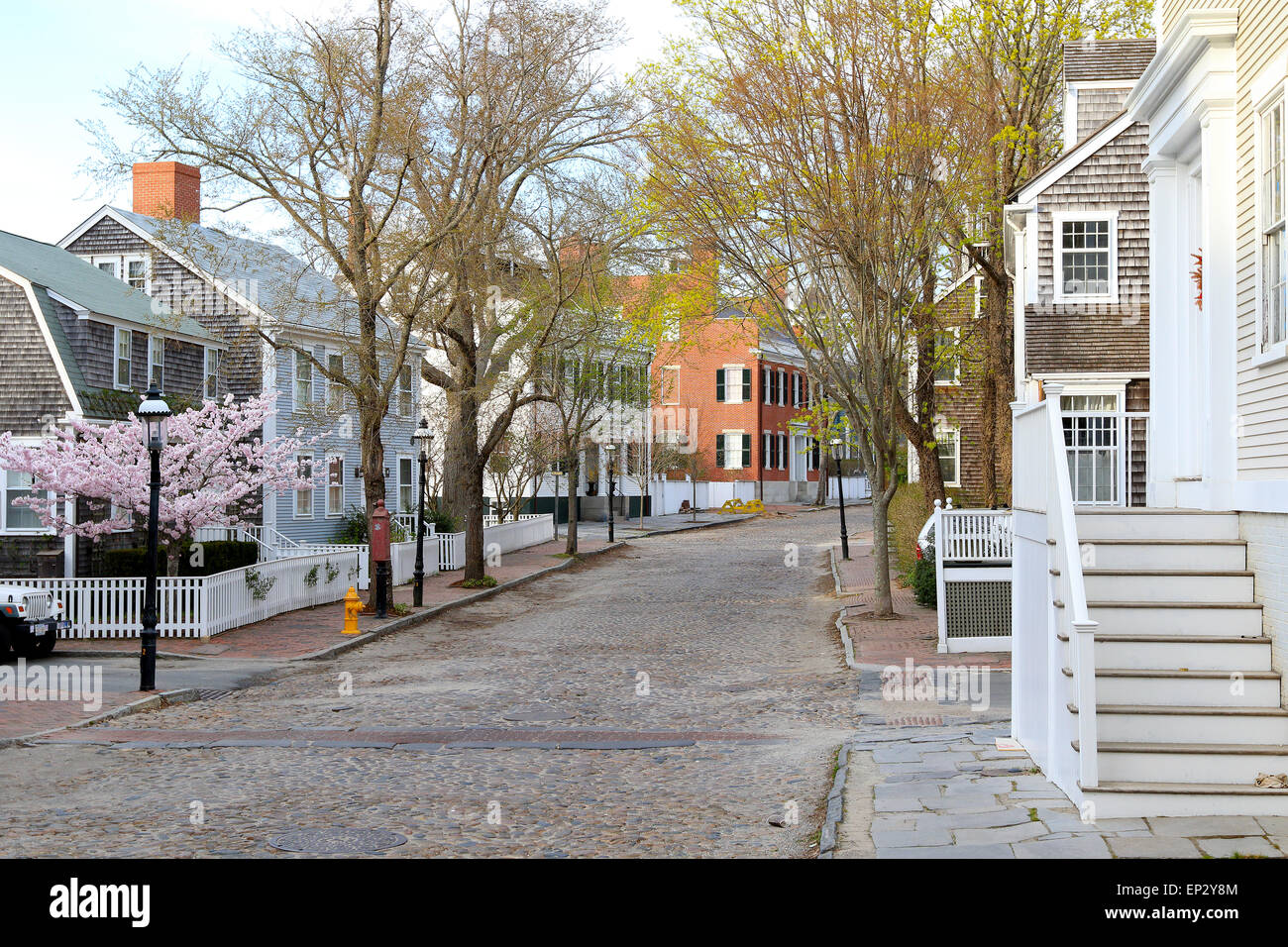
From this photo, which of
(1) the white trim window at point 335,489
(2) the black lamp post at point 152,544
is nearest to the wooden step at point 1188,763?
(2) the black lamp post at point 152,544

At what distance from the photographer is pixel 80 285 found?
89.1 feet

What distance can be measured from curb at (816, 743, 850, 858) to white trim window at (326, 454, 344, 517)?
26.6 meters

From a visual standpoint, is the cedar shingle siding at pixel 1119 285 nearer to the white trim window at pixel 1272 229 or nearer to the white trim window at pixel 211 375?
the white trim window at pixel 1272 229

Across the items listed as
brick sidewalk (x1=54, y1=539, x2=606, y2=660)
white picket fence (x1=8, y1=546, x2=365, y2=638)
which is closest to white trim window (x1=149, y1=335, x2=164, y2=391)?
brick sidewalk (x1=54, y1=539, x2=606, y2=660)

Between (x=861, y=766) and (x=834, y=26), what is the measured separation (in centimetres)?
1297

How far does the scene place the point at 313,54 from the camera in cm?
2166

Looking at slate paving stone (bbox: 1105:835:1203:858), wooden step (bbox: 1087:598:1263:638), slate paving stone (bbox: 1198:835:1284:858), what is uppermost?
wooden step (bbox: 1087:598:1263:638)

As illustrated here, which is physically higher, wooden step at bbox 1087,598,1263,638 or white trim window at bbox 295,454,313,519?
white trim window at bbox 295,454,313,519

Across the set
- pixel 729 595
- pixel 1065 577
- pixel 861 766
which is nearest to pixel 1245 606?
pixel 1065 577

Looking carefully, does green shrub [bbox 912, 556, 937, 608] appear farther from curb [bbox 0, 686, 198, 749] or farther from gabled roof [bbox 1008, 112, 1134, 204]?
curb [bbox 0, 686, 198, 749]

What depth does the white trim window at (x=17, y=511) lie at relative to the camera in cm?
2456

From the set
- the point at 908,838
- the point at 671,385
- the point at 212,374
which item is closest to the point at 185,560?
the point at 212,374

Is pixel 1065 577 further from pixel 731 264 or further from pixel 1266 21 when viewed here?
pixel 731 264

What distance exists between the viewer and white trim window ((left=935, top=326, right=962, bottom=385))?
26.6 m
